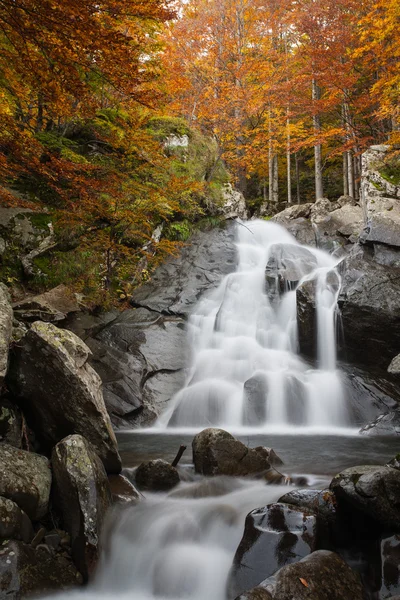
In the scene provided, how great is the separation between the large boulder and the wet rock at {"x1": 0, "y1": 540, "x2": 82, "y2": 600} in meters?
1.62

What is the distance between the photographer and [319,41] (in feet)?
57.1

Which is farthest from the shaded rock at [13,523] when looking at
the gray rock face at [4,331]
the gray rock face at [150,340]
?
the gray rock face at [150,340]

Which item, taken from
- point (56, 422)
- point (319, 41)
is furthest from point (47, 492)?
point (319, 41)

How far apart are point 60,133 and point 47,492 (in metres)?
12.1

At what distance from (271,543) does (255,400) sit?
5.57 metres

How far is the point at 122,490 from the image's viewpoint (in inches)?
209

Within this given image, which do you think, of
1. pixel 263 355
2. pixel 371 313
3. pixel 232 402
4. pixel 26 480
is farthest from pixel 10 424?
pixel 371 313

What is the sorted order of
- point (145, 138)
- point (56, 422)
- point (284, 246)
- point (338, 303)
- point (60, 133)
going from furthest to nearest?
point (284, 246), point (60, 133), point (145, 138), point (338, 303), point (56, 422)

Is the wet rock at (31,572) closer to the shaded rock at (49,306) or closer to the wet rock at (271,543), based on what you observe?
the wet rock at (271,543)

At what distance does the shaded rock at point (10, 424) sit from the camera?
17.6ft

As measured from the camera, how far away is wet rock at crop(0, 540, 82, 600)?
3.63m

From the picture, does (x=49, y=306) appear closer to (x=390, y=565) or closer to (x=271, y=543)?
(x=271, y=543)

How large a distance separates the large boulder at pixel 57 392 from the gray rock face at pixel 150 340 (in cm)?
345

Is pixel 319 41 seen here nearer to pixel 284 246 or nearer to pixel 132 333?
pixel 284 246
